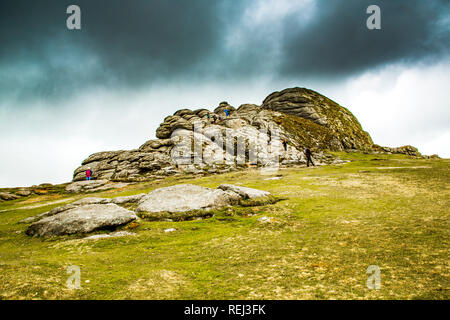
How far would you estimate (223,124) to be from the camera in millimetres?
109062

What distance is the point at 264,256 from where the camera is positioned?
12.2m

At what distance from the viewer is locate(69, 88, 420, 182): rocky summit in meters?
79.3

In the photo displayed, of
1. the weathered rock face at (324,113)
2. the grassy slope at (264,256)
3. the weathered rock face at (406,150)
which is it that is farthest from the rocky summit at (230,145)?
the grassy slope at (264,256)

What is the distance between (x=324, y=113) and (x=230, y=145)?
72.5 metres

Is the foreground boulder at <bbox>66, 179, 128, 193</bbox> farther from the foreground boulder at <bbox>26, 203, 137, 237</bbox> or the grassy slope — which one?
the foreground boulder at <bbox>26, 203, 137, 237</bbox>

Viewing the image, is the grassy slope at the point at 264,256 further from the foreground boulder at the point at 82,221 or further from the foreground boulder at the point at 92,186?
the foreground boulder at the point at 92,186

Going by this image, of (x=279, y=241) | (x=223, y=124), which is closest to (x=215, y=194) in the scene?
(x=279, y=241)

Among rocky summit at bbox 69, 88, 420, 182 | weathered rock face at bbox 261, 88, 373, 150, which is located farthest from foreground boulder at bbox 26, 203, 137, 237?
weathered rock face at bbox 261, 88, 373, 150

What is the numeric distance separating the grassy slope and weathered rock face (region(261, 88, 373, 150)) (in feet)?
325

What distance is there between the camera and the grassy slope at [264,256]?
8.45m
